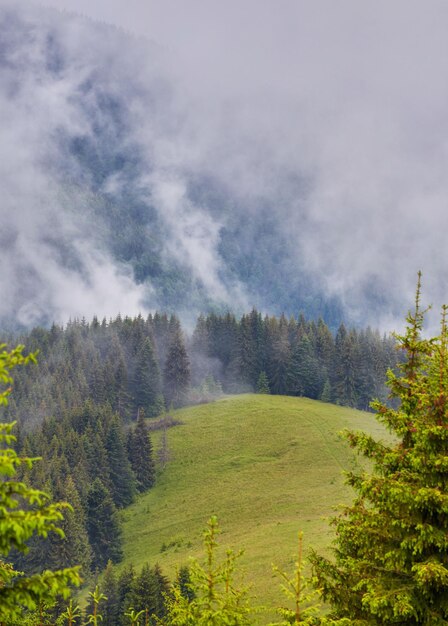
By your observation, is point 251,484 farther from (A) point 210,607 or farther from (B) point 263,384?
(A) point 210,607

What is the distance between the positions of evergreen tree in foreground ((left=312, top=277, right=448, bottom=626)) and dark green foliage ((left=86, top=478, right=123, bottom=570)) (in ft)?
248

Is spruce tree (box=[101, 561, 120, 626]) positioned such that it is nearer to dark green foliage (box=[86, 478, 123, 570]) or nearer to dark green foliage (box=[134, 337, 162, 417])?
dark green foliage (box=[86, 478, 123, 570])

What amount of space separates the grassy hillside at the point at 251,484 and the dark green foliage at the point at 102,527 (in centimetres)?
221

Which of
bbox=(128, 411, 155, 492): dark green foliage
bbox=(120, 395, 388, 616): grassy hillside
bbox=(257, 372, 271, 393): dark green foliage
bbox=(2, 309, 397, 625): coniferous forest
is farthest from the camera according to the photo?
bbox=(257, 372, 271, 393): dark green foliage

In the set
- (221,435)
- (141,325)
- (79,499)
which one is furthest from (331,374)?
(79,499)

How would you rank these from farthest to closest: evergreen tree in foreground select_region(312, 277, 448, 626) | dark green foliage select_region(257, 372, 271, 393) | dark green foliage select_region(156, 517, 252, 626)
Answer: dark green foliage select_region(257, 372, 271, 393)
evergreen tree in foreground select_region(312, 277, 448, 626)
dark green foliage select_region(156, 517, 252, 626)

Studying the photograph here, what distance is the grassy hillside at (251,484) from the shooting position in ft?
220

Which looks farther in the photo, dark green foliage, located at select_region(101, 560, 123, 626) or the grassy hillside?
the grassy hillside

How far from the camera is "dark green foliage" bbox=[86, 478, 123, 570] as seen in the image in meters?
81.9

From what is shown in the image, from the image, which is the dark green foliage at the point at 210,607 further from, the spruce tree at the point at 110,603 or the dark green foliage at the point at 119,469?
the dark green foliage at the point at 119,469

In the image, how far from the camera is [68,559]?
74062mm

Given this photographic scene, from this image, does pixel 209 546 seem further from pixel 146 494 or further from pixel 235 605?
pixel 146 494

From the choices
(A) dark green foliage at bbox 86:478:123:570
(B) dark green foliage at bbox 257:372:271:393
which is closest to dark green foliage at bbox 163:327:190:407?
(B) dark green foliage at bbox 257:372:271:393

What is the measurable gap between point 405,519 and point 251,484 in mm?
80680
